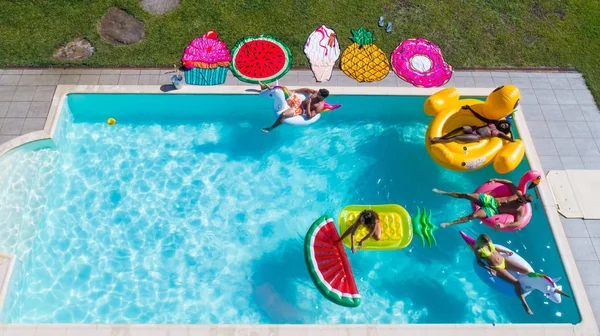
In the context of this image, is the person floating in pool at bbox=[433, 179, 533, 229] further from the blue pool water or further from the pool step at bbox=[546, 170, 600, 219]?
the pool step at bbox=[546, 170, 600, 219]

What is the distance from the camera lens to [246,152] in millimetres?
11422

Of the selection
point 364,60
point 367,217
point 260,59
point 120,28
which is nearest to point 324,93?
point 364,60

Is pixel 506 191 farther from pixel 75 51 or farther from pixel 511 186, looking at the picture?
pixel 75 51

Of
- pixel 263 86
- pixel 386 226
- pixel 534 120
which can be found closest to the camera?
pixel 386 226

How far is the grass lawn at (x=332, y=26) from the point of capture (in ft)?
40.1

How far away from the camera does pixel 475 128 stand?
410 inches

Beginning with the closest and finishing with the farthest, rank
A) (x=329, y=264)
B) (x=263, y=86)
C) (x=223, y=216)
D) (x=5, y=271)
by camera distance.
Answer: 1. (x=5, y=271)
2. (x=329, y=264)
3. (x=223, y=216)
4. (x=263, y=86)

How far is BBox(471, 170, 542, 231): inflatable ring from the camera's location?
31.8 feet

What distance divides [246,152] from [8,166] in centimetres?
516

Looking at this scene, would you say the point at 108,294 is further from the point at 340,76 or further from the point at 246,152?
the point at 340,76

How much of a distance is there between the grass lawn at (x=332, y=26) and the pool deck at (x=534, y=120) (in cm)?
44

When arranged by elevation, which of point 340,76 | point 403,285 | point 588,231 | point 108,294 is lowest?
point 108,294

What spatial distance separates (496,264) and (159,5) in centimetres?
1061

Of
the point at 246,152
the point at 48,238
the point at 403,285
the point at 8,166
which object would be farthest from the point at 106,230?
the point at 403,285
